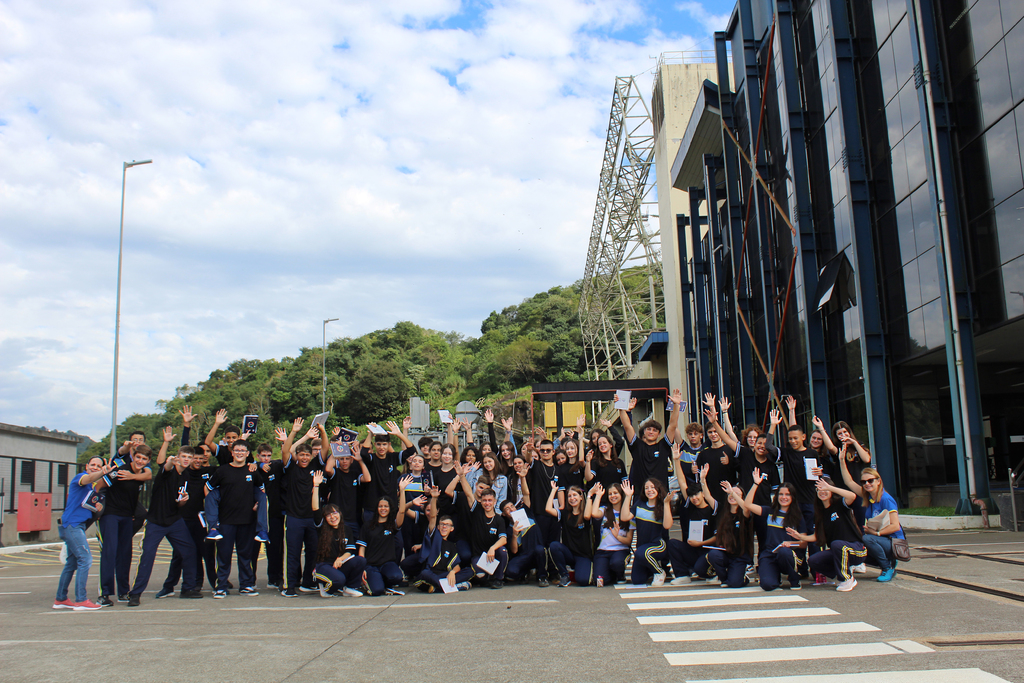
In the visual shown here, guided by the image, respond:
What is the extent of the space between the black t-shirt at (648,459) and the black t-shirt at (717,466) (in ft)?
1.82

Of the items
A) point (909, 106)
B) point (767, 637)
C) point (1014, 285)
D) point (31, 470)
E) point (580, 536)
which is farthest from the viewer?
point (31, 470)

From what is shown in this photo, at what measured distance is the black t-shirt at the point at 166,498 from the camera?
983 cm

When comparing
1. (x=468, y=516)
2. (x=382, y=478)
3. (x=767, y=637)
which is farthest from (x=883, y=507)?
(x=382, y=478)

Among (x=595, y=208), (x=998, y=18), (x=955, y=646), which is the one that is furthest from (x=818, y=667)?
(x=595, y=208)

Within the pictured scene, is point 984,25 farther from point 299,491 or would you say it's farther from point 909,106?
point 299,491

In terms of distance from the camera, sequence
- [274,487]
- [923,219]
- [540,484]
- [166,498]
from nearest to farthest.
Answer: [166,498] < [274,487] < [540,484] < [923,219]

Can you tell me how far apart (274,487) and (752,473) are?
6671 mm

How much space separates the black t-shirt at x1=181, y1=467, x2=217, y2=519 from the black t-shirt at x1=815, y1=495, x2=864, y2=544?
8.12m

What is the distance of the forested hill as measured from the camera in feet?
268

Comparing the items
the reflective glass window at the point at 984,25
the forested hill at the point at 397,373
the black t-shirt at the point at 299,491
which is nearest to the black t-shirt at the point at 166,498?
the black t-shirt at the point at 299,491

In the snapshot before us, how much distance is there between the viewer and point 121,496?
971cm

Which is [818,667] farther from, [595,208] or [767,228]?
[595,208]

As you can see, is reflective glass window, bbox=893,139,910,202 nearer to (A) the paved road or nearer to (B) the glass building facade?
(B) the glass building facade

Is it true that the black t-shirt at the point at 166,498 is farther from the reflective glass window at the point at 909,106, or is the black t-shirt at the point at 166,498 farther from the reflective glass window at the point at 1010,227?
the reflective glass window at the point at 909,106
